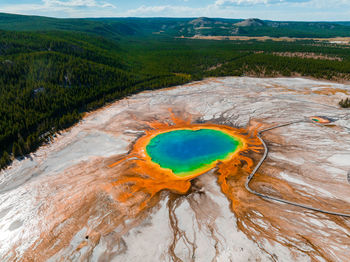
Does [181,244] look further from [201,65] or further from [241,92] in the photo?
[201,65]

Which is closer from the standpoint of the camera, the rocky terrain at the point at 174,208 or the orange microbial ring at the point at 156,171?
the rocky terrain at the point at 174,208

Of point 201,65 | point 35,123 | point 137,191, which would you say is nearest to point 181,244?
point 137,191

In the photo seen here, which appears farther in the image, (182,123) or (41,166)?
(182,123)

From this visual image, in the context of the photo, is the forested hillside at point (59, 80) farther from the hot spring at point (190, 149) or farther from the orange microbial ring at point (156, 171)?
the hot spring at point (190, 149)

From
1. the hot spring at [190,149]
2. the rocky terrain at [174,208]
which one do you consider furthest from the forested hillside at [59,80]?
the hot spring at [190,149]

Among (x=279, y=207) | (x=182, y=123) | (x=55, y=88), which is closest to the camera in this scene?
(x=279, y=207)
